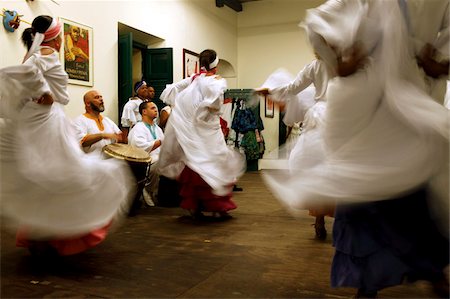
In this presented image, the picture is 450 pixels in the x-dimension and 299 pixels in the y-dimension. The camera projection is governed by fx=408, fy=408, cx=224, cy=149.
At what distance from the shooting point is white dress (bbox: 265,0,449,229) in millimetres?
1385

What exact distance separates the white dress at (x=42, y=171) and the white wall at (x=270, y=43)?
727cm

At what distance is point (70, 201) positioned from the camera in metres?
Result: 2.15

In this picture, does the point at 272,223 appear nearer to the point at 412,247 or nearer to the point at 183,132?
the point at 183,132

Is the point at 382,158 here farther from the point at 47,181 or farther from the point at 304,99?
the point at 47,181

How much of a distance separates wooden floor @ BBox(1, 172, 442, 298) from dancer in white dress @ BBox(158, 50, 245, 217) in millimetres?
276

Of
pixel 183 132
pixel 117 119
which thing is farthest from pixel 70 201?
pixel 117 119

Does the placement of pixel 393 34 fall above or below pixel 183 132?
above

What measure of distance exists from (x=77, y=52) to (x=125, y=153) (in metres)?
2.39

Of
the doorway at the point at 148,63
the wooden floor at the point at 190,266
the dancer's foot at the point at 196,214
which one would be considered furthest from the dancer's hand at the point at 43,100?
the doorway at the point at 148,63

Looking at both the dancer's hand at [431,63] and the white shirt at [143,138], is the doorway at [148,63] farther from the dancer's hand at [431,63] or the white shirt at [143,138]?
the dancer's hand at [431,63]

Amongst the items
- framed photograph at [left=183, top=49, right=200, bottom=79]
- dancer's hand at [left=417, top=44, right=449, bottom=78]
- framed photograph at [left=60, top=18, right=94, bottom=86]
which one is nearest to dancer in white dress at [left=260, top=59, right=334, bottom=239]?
dancer's hand at [left=417, top=44, right=449, bottom=78]

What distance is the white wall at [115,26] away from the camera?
442 centimetres

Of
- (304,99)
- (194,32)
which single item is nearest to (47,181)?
(304,99)

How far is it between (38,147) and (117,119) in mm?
3843
